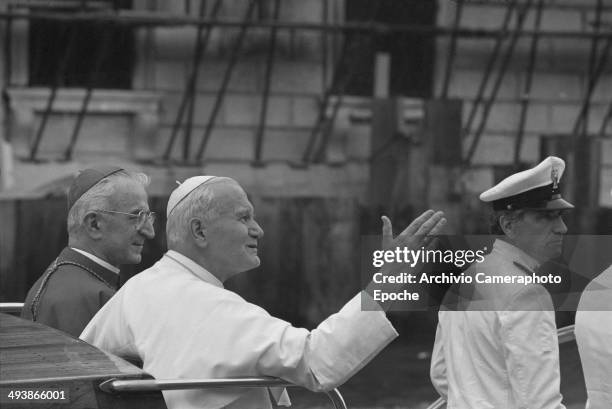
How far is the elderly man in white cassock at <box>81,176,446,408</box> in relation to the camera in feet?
11.5

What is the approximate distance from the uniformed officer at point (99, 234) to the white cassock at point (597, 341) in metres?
1.54

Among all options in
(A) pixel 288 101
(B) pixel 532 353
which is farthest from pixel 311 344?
(A) pixel 288 101

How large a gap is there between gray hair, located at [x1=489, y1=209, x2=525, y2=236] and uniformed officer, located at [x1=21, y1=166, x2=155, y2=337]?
4.00ft

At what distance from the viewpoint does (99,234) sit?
5.03 m

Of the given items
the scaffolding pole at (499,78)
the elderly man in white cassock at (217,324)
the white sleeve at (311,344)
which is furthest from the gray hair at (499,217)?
the scaffolding pole at (499,78)

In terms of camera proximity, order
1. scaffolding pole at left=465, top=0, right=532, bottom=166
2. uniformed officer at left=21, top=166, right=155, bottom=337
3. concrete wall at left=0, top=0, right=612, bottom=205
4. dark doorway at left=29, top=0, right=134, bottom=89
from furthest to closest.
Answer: scaffolding pole at left=465, top=0, right=532, bottom=166, concrete wall at left=0, top=0, right=612, bottom=205, dark doorway at left=29, top=0, right=134, bottom=89, uniformed officer at left=21, top=166, right=155, bottom=337

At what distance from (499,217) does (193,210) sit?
1.25m

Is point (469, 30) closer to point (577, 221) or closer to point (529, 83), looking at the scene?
point (529, 83)

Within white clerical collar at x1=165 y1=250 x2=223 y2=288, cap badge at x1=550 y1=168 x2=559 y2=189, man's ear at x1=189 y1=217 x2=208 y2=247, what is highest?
cap badge at x1=550 y1=168 x2=559 y2=189

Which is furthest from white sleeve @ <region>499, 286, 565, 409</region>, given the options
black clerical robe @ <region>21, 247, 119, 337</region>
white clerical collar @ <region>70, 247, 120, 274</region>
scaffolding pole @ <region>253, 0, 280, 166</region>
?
scaffolding pole @ <region>253, 0, 280, 166</region>

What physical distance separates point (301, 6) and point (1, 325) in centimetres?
1074

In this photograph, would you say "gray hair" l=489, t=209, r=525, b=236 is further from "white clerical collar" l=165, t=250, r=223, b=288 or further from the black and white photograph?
"white clerical collar" l=165, t=250, r=223, b=288

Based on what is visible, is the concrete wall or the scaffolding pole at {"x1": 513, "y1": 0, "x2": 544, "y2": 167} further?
the scaffolding pole at {"x1": 513, "y1": 0, "x2": 544, "y2": 167}

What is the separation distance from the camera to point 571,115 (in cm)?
1515
